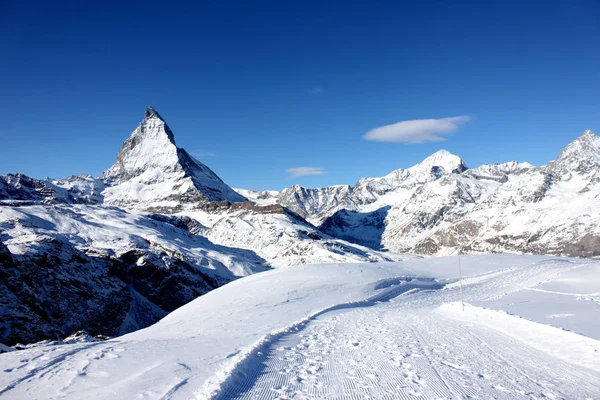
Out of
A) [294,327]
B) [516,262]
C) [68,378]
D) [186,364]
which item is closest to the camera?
[68,378]

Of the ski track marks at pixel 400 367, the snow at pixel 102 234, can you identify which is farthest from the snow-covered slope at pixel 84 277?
the ski track marks at pixel 400 367

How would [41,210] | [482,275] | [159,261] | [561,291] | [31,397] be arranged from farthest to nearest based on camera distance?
[41,210], [159,261], [482,275], [561,291], [31,397]

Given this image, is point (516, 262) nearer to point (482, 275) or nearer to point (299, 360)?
point (482, 275)

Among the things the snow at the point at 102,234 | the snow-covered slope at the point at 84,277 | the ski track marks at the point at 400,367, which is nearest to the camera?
the ski track marks at the point at 400,367

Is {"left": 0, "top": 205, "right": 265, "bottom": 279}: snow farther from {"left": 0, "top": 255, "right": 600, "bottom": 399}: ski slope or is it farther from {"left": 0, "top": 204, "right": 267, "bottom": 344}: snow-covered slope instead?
{"left": 0, "top": 255, "right": 600, "bottom": 399}: ski slope

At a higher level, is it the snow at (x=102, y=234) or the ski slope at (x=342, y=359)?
the snow at (x=102, y=234)

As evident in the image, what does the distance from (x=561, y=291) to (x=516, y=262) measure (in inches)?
977

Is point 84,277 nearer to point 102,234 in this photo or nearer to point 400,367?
point 102,234

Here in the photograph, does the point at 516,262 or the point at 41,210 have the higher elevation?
the point at 41,210

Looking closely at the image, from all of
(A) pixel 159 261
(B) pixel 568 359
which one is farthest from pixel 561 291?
(A) pixel 159 261

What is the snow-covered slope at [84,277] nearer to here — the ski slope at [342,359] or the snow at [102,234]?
the snow at [102,234]

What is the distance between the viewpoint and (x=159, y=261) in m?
140

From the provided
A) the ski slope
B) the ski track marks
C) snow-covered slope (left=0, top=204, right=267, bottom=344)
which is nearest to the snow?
snow-covered slope (left=0, top=204, right=267, bottom=344)

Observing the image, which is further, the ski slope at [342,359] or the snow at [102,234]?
the snow at [102,234]
